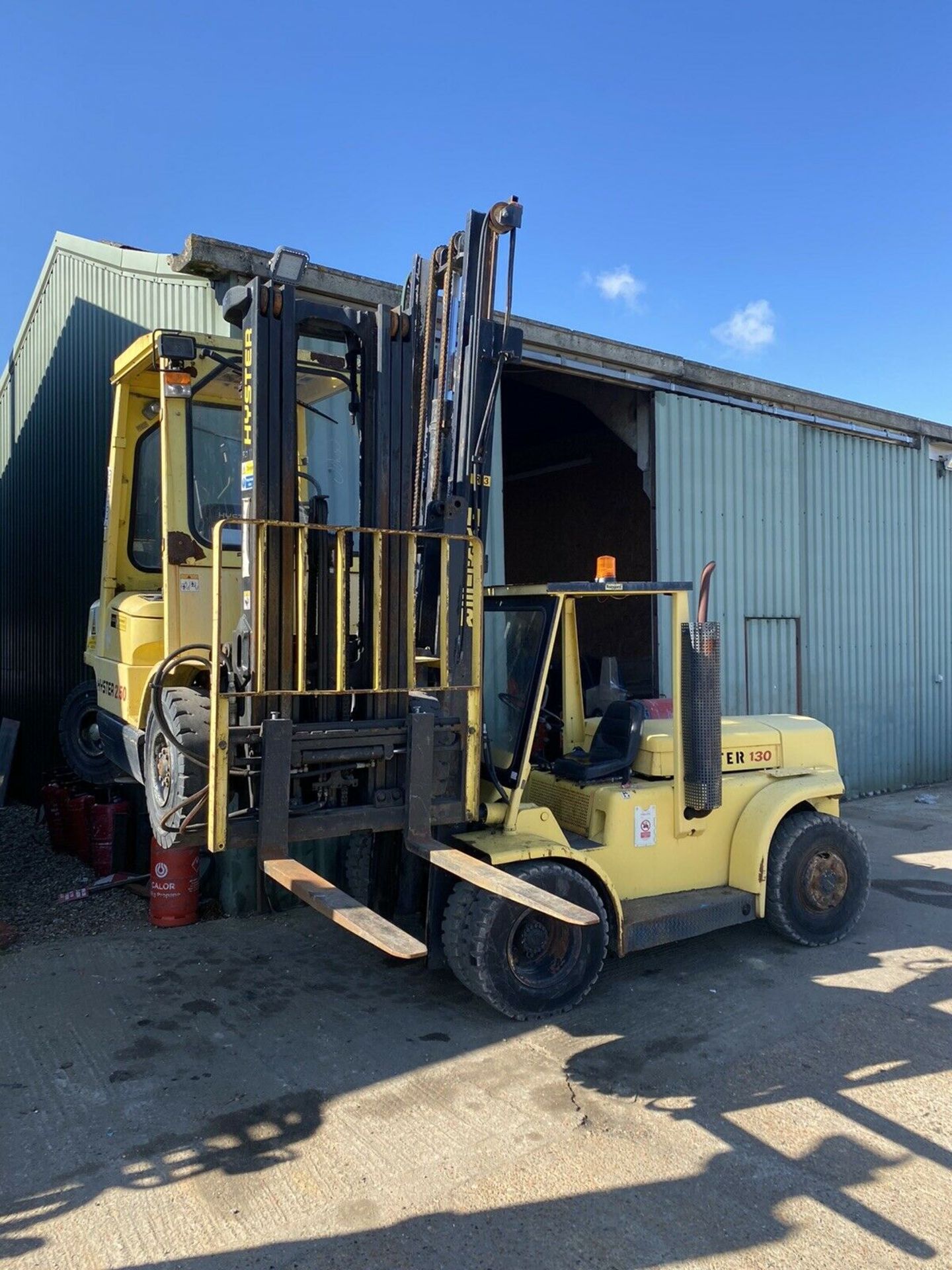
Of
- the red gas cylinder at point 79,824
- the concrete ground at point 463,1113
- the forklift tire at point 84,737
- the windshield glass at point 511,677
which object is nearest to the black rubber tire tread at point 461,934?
the concrete ground at point 463,1113

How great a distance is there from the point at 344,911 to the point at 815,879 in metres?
3.58

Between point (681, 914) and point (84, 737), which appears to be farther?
point (84, 737)

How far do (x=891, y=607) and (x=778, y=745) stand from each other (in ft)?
24.6

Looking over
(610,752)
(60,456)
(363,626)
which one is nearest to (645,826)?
(610,752)

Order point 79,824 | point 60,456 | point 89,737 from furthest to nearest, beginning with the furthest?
point 60,456 → point 79,824 → point 89,737

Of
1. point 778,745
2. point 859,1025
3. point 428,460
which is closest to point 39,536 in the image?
point 428,460

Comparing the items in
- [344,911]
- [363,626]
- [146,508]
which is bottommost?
[344,911]

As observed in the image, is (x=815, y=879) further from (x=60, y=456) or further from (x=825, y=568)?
(x=60, y=456)

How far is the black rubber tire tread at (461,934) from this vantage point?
4.58 metres

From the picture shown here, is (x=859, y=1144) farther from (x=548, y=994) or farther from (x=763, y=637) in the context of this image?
(x=763, y=637)

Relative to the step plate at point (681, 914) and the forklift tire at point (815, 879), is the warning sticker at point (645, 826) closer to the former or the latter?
the step plate at point (681, 914)

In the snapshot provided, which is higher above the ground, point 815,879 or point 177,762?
point 177,762

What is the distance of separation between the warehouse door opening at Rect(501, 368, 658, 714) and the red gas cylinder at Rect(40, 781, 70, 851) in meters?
6.32

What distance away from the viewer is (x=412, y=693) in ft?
15.3
